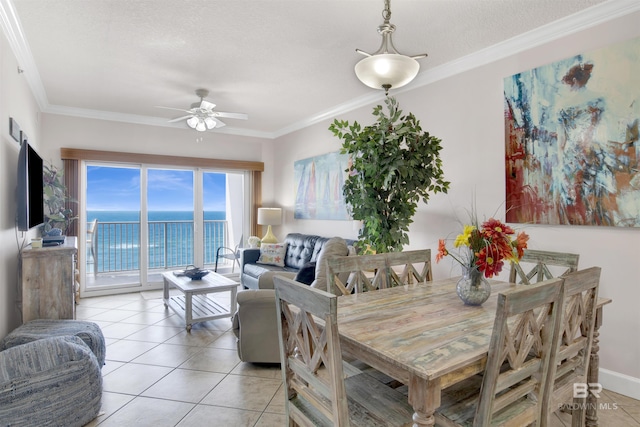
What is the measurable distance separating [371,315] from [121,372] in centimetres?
229

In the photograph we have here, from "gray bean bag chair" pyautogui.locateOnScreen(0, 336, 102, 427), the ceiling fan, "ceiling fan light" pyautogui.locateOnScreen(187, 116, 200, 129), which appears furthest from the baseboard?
"ceiling fan light" pyautogui.locateOnScreen(187, 116, 200, 129)

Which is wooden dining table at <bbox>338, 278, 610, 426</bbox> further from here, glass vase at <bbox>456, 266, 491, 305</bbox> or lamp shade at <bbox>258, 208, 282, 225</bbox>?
lamp shade at <bbox>258, 208, 282, 225</bbox>

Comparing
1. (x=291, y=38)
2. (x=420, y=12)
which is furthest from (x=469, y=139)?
(x=291, y=38)

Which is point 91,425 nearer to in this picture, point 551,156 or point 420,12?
point 420,12

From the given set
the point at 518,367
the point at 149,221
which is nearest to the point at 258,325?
the point at 518,367

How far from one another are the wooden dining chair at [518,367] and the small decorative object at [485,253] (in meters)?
0.37

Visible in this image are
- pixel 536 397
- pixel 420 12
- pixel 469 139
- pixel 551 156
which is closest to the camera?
pixel 536 397

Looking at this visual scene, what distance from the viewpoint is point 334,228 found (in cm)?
524

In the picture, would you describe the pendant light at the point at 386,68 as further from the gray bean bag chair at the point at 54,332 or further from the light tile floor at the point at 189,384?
the gray bean bag chair at the point at 54,332

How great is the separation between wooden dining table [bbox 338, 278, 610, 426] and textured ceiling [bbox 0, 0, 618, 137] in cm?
204

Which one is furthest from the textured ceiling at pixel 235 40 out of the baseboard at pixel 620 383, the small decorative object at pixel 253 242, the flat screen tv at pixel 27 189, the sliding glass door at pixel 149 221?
the baseboard at pixel 620 383

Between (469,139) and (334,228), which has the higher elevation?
(469,139)

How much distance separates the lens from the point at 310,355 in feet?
4.63

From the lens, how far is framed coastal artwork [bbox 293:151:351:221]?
199 inches
